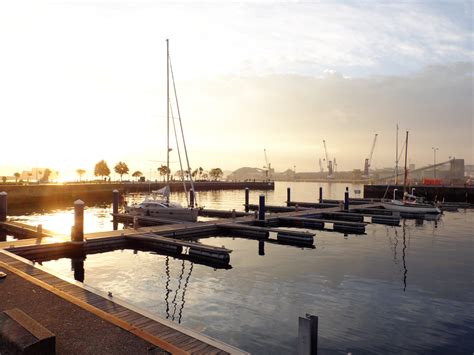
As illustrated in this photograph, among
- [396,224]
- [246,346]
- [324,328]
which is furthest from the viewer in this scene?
[396,224]

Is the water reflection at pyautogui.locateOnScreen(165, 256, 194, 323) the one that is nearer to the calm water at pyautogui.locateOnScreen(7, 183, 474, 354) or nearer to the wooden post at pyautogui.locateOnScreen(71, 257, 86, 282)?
the calm water at pyautogui.locateOnScreen(7, 183, 474, 354)

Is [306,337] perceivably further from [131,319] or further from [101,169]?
[101,169]

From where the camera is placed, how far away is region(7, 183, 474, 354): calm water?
13.0 meters

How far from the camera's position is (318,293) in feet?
58.2

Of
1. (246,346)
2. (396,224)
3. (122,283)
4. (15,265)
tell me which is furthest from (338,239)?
(15,265)

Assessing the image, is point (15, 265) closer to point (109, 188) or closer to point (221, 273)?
point (221, 273)

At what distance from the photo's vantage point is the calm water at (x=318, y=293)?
42.7 ft

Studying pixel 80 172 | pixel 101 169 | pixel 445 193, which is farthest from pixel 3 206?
pixel 80 172

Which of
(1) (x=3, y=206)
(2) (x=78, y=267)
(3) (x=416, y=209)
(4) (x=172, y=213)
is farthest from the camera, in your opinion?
(3) (x=416, y=209)

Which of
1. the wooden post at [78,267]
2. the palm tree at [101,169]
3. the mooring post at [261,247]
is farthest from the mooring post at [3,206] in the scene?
the palm tree at [101,169]

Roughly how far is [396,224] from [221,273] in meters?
29.9

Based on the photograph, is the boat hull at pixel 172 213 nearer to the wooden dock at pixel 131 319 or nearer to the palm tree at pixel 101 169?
the wooden dock at pixel 131 319

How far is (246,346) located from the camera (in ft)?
39.8

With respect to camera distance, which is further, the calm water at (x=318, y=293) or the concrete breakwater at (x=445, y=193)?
the concrete breakwater at (x=445, y=193)
